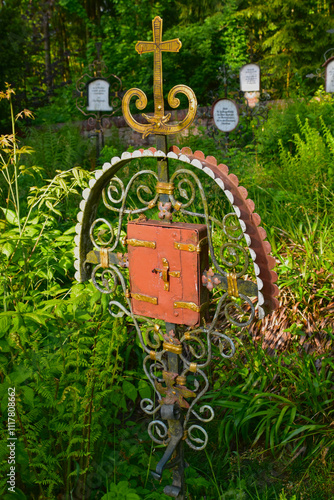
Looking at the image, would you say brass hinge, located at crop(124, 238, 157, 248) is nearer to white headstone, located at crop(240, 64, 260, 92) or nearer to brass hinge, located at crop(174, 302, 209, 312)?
brass hinge, located at crop(174, 302, 209, 312)

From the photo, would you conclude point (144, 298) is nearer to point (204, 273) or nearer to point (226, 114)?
point (204, 273)

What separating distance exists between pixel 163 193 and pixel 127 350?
123cm

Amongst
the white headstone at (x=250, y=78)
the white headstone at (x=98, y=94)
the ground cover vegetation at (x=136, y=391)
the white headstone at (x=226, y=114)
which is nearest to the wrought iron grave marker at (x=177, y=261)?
the ground cover vegetation at (x=136, y=391)

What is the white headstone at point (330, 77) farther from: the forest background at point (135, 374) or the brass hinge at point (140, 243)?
the brass hinge at point (140, 243)

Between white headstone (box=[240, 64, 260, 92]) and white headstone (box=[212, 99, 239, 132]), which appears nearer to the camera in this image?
white headstone (box=[212, 99, 239, 132])

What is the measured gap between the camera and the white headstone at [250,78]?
28.7 ft

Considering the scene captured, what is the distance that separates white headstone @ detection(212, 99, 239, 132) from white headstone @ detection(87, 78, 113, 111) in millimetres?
1784

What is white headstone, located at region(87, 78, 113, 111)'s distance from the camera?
296 inches

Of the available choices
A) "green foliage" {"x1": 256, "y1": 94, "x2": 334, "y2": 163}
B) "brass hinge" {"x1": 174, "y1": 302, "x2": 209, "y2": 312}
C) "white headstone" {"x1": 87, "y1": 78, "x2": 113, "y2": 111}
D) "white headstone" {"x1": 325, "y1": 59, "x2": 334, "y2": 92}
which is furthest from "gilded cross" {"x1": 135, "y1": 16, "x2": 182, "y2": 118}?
"white headstone" {"x1": 325, "y1": 59, "x2": 334, "y2": 92}

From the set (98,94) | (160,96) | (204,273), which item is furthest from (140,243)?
(98,94)

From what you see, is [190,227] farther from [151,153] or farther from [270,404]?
[270,404]

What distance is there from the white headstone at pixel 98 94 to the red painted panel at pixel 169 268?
620 centimetres

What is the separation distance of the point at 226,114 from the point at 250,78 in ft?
8.53

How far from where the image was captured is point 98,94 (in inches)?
297
